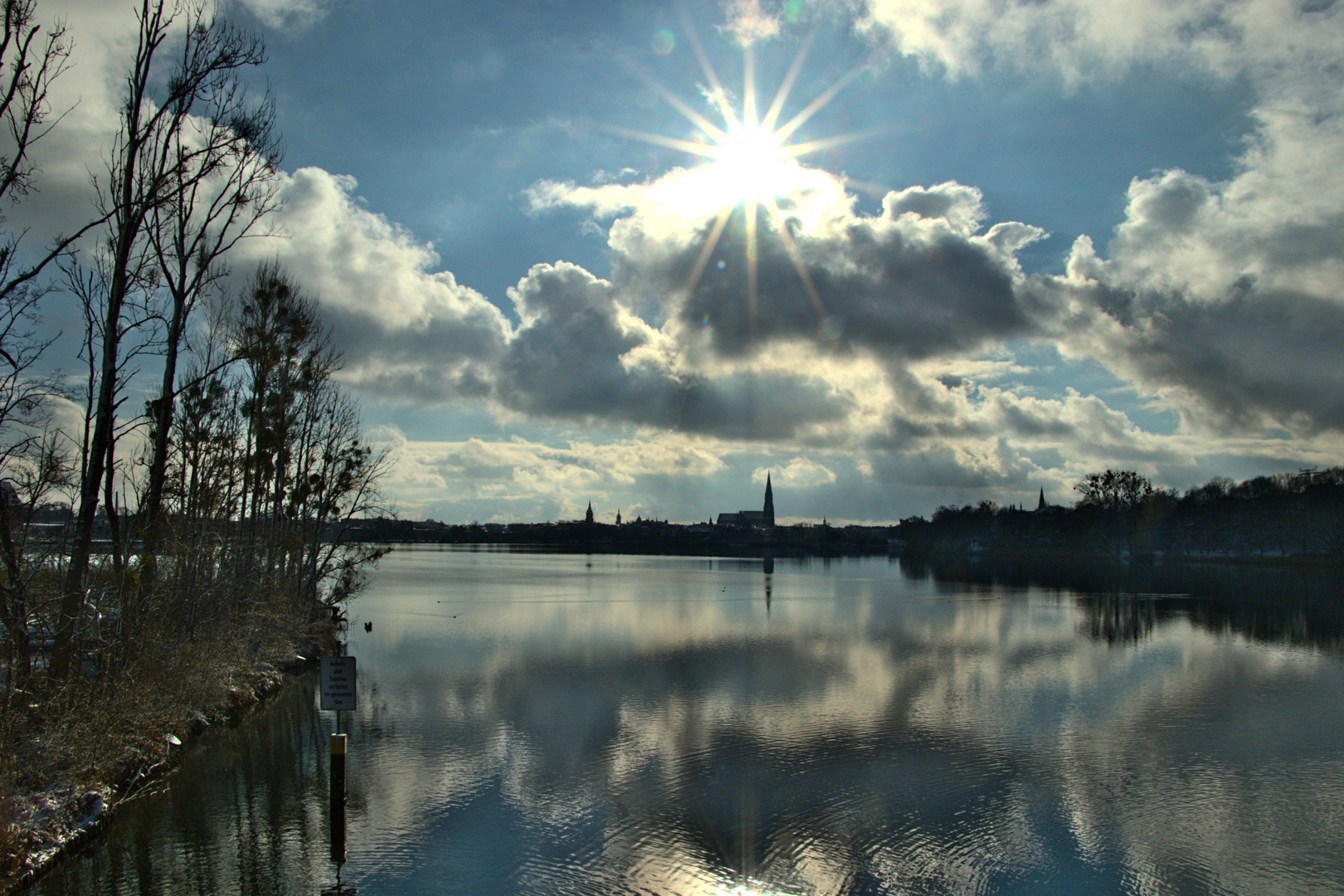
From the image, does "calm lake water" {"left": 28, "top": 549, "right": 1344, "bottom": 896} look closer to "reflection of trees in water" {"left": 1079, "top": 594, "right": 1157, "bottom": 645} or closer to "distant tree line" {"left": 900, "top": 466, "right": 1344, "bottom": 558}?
"reflection of trees in water" {"left": 1079, "top": 594, "right": 1157, "bottom": 645}

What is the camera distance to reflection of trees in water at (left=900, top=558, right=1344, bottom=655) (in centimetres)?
3731

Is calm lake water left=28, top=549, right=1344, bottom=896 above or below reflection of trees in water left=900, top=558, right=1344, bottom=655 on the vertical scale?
above

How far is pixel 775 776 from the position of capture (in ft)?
46.3

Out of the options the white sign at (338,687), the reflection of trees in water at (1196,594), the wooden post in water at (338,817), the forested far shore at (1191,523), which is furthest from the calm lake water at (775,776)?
the forested far shore at (1191,523)

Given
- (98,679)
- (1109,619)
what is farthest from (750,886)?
(1109,619)

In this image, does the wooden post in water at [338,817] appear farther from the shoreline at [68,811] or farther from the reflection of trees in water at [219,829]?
the shoreline at [68,811]

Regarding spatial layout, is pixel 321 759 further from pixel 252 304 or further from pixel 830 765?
pixel 252 304

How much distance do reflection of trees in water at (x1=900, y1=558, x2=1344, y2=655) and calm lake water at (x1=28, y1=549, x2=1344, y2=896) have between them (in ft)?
18.0

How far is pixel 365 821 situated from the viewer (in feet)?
38.1

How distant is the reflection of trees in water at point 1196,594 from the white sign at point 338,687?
30.0 m

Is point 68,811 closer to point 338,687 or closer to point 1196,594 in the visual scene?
point 338,687

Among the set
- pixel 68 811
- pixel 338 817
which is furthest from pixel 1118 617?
pixel 68 811

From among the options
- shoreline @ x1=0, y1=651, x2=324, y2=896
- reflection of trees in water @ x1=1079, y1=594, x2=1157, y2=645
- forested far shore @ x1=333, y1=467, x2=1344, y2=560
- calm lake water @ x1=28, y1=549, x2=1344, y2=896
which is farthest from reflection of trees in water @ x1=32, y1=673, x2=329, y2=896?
forested far shore @ x1=333, y1=467, x2=1344, y2=560

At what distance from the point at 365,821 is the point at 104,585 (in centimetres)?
573
